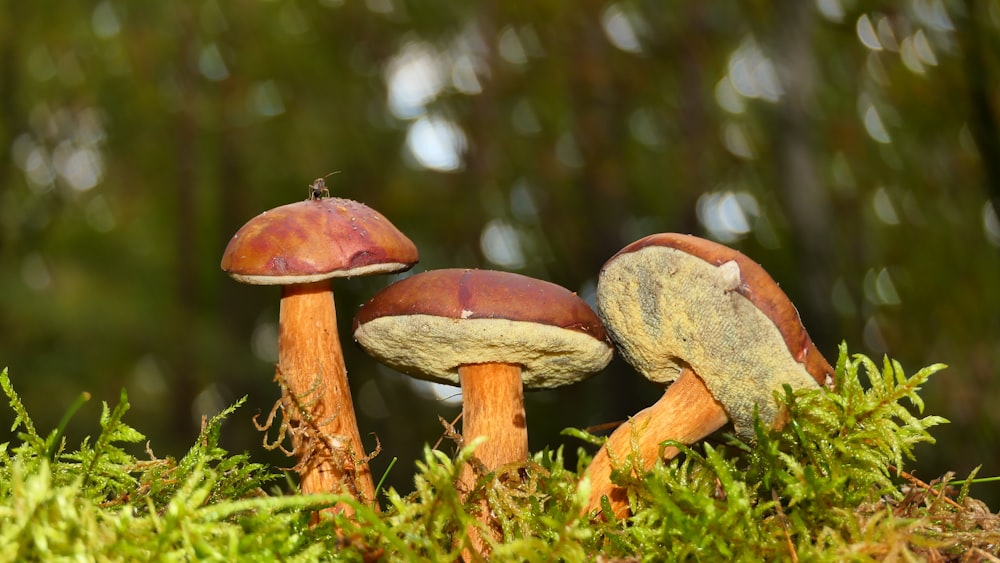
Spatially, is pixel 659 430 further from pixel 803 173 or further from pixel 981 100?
pixel 803 173

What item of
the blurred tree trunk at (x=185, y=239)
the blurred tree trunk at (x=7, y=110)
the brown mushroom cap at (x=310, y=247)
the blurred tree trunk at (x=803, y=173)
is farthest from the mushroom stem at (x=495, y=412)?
the blurred tree trunk at (x=7, y=110)

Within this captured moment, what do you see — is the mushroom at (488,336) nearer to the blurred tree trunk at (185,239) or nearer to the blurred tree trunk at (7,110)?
the blurred tree trunk at (185,239)

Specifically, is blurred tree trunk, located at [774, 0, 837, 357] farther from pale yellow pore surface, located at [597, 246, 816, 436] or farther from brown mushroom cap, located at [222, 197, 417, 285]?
brown mushroom cap, located at [222, 197, 417, 285]

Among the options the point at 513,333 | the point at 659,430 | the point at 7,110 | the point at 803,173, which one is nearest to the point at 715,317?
the point at 659,430

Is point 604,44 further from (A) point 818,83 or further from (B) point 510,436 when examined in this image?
(B) point 510,436

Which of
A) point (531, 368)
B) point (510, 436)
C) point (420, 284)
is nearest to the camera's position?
point (420, 284)

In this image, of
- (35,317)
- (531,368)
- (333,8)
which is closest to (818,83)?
(333,8)

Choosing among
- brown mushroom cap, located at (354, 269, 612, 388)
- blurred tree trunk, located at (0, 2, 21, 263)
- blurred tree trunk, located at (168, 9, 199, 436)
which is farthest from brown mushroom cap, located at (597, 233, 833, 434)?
blurred tree trunk, located at (0, 2, 21, 263)
